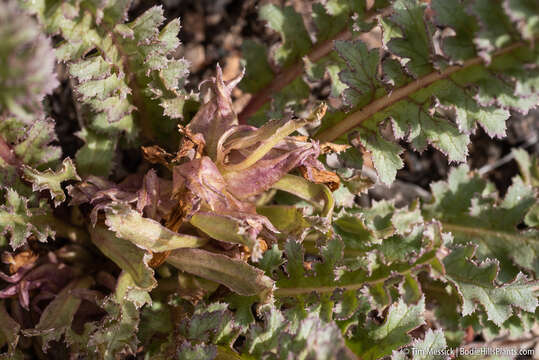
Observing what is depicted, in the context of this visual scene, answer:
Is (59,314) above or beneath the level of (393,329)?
above

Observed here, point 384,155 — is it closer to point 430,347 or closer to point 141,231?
point 430,347

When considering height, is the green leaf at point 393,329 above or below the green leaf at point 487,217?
above

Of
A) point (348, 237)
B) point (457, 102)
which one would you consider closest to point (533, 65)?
point (457, 102)

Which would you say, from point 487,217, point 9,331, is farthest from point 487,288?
point 9,331

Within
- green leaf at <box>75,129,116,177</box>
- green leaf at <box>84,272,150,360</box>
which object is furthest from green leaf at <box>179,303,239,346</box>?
green leaf at <box>75,129,116,177</box>

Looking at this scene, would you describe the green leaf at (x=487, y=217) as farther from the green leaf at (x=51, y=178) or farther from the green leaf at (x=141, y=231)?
the green leaf at (x=51, y=178)

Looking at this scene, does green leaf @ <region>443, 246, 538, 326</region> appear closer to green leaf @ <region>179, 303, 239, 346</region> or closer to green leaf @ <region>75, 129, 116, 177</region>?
green leaf @ <region>179, 303, 239, 346</region>

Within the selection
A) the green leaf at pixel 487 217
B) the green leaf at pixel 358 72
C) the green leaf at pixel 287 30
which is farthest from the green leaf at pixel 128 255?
the green leaf at pixel 487 217

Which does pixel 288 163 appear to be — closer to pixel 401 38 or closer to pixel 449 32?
pixel 401 38
